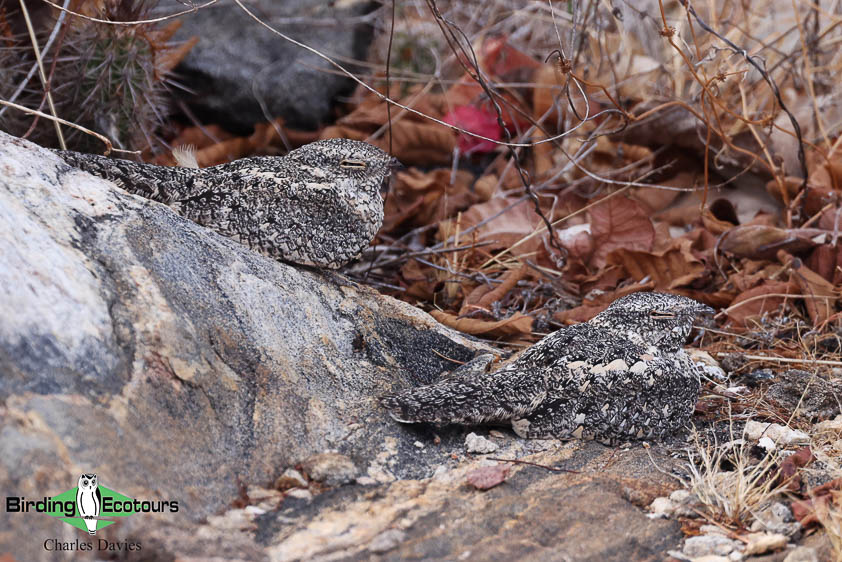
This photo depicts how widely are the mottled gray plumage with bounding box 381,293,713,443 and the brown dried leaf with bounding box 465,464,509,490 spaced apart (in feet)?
0.68

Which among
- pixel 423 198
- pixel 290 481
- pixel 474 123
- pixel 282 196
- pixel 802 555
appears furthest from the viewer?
pixel 474 123

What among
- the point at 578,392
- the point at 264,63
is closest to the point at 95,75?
the point at 264,63

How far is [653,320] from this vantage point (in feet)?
8.93

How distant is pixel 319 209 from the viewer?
9.03 feet

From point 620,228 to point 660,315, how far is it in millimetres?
1312

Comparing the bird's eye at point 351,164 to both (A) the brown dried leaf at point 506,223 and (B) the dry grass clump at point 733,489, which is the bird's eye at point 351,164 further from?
(B) the dry grass clump at point 733,489

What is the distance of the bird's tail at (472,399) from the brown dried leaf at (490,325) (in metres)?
0.65

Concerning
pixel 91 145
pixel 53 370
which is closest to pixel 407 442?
pixel 53 370

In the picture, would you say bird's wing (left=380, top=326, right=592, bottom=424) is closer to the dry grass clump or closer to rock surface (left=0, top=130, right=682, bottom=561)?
rock surface (left=0, top=130, right=682, bottom=561)

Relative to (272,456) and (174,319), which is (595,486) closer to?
(272,456)

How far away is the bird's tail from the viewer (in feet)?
7.75

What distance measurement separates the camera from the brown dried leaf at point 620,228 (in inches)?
155

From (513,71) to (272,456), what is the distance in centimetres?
409

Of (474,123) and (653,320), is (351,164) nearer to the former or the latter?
(653,320)
